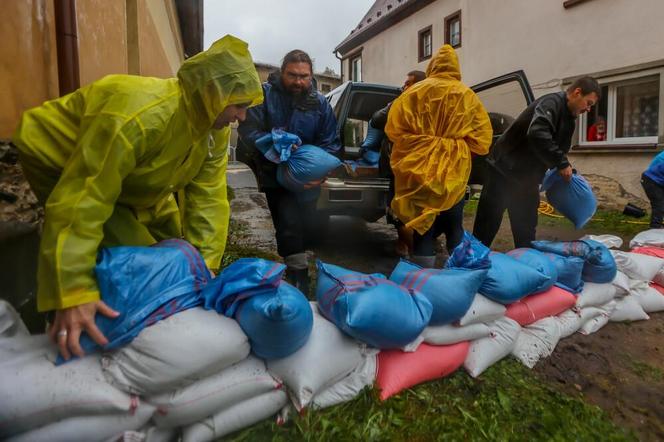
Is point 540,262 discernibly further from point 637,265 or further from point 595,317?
point 637,265

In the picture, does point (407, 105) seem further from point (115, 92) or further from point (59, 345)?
point (59, 345)

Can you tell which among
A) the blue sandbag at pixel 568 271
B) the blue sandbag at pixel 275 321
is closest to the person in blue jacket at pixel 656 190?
the blue sandbag at pixel 568 271

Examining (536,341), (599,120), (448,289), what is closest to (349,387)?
(448,289)

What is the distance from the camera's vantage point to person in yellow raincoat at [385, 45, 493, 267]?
2.61m

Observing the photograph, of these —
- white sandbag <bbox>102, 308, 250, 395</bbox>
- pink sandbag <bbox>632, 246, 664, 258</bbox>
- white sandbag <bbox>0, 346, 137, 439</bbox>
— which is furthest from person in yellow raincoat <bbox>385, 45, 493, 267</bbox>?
white sandbag <bbox>0, 346, 137, 439</bbox>

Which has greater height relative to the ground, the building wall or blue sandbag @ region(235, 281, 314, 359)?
the building wall

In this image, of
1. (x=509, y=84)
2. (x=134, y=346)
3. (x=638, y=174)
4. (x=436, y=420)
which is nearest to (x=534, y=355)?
(x=436, y=420)

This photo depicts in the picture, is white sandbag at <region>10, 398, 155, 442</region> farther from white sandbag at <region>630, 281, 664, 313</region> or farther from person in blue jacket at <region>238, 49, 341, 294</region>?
white sandbag at <region>630, 281, 664, 313</region>

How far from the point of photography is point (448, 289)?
5.98ft

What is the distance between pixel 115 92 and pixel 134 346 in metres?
0.76

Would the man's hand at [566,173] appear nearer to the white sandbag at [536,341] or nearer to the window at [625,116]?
the white sandbag at [536,341]

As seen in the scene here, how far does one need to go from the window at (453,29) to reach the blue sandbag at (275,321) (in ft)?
37.9

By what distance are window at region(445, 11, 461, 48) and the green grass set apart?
11.2m

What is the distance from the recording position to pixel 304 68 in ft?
8.29
